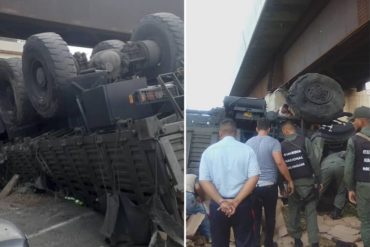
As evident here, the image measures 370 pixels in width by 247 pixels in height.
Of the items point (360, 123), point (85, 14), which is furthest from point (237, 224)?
point (85, 14)

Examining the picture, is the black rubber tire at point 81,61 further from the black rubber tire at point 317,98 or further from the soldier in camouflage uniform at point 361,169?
the soldier in camouflage uniform at point 361,169

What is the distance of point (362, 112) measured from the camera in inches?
55.5

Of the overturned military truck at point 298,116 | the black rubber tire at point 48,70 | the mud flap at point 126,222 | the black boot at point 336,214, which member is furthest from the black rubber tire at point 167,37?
the black boot at point 336,214

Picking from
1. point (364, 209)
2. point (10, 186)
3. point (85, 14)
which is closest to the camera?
point (364, 209)

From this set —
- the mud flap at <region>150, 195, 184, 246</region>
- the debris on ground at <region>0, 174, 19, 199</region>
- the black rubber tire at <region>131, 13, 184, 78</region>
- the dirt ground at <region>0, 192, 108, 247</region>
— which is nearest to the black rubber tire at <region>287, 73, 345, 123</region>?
the mud flap at <region>150, 195, 184, 246</region>

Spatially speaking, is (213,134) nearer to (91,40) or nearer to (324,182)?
(324,182)

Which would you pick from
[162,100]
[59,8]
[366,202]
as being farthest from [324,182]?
[59,8]

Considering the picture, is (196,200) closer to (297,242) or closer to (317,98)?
(297,242)

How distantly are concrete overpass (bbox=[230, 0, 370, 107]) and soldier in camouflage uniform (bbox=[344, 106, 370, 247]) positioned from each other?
105 millimetres

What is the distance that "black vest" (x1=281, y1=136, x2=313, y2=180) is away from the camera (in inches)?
57.8

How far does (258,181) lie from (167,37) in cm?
271

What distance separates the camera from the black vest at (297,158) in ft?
4.82

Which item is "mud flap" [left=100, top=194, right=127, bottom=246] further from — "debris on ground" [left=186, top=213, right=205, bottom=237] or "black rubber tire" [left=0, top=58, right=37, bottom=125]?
"debris on ground" [left=186, top=213, right=205, bottom=237]

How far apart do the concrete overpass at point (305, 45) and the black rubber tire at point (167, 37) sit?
7.50ft
